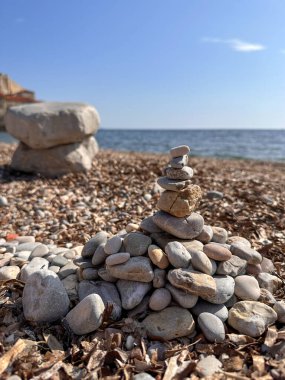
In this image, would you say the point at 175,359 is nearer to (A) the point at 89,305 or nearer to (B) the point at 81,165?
(A) the point at 89,305

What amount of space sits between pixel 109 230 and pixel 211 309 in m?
1.97

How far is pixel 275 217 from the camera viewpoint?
176 inches

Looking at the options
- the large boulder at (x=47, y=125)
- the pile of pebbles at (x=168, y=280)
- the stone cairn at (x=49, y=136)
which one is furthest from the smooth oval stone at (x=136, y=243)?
the large boulder at (x=47, y=125)

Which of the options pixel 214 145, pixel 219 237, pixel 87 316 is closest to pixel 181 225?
pixel 219 237

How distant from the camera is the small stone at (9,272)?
2.85 metres

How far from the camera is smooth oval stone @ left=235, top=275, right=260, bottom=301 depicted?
2.59 metres

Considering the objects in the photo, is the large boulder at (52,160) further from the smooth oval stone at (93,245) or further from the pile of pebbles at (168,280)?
the smooth oval stone at (93,245)

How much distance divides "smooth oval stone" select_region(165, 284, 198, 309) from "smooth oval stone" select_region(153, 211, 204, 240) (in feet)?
1.66

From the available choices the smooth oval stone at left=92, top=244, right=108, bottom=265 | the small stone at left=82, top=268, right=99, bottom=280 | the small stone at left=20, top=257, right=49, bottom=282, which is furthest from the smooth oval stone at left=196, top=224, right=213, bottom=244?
the small stone at left=20, top=257, right=49, bottom=282

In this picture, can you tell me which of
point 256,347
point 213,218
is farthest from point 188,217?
point 213,218

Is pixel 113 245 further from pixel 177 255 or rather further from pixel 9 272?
pixel 9 272

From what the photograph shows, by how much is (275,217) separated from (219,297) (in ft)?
7.90

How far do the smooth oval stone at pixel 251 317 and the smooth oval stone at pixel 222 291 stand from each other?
10 cm

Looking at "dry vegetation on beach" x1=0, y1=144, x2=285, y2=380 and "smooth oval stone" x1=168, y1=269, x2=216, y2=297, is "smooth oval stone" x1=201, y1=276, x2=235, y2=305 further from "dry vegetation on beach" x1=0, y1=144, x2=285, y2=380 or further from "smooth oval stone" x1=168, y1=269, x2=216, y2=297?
"dry vegetation on beach" x1=0, y1=144, x2=285, y2=380
